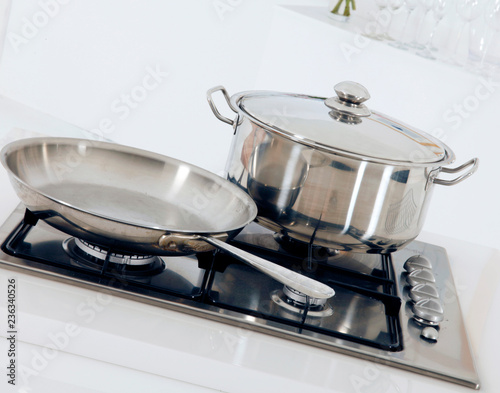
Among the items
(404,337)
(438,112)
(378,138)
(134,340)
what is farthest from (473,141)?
(134,340)

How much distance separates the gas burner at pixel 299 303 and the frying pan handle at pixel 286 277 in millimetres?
61

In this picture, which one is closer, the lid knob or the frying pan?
the frying pan

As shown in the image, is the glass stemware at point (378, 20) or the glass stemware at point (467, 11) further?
the glass stemware at point (378, 20)

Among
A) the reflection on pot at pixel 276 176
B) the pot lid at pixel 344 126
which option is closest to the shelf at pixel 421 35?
the pot lid at pixel 344 126

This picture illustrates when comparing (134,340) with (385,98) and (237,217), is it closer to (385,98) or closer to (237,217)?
(237,217)

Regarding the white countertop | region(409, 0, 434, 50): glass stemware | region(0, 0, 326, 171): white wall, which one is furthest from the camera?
region(0, 0, 326, 171): white wall

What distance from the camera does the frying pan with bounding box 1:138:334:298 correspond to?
2.23 feet

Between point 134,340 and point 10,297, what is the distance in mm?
142

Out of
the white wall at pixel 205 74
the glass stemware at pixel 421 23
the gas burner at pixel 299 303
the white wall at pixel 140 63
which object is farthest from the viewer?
the white wall at pixel 140 63

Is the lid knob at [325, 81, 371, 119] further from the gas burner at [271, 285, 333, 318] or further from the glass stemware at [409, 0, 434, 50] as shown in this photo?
the glass stemware at [409, 0, 434, 50]

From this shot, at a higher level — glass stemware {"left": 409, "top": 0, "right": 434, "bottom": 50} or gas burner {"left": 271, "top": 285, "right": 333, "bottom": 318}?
glass stemware {"left": 409, "top": 0, "right": 434, "bottom": 50}

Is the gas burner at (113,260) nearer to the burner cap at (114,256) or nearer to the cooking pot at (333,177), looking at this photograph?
the burner cap at (114,256)

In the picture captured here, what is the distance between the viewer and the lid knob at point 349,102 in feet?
3.06

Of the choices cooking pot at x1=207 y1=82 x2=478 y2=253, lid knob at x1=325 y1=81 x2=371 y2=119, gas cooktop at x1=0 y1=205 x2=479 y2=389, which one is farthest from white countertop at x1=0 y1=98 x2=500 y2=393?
lid knob at x1=325 y1=81 x2=371 y2=119
